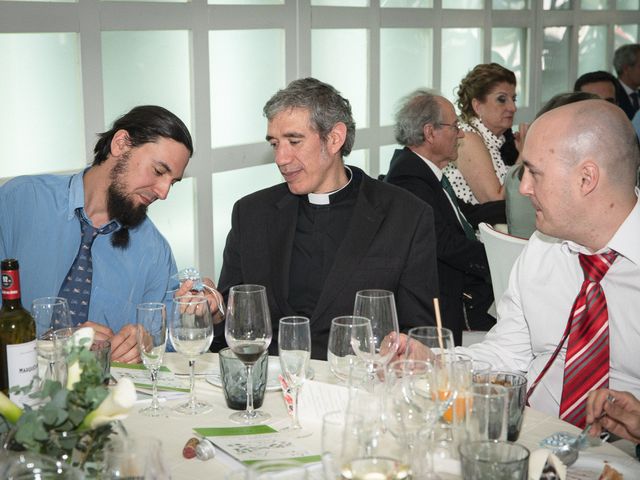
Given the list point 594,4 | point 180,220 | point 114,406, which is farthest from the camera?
point 594,4

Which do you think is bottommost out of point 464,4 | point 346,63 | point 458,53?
point 346,63

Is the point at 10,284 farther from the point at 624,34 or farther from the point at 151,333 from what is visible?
the point at 624,34

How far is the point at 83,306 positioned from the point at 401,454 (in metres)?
1.74

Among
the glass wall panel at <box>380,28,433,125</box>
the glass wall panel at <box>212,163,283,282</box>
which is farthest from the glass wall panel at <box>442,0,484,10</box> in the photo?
the glass wall panel at <box>212,163,283,282</box>

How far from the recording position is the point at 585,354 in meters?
2.25

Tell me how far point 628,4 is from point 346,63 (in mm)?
4954

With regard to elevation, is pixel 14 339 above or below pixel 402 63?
below

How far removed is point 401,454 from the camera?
52.6 inches

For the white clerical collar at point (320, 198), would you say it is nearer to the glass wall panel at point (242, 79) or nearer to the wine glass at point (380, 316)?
the wine glass at point (380, 316)

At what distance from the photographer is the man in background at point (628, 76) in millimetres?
8250

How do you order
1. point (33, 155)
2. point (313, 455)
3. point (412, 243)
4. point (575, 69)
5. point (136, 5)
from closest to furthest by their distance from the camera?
point (313, 455) → point (412, 243) → point (33, 155) → point (136, 5) → point (575, 69)

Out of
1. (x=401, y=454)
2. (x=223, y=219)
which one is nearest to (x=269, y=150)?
(x=223, y=219)

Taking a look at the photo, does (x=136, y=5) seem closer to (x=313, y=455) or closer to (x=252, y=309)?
(x=252, y=309)

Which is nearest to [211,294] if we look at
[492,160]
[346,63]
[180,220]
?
[180,220]
